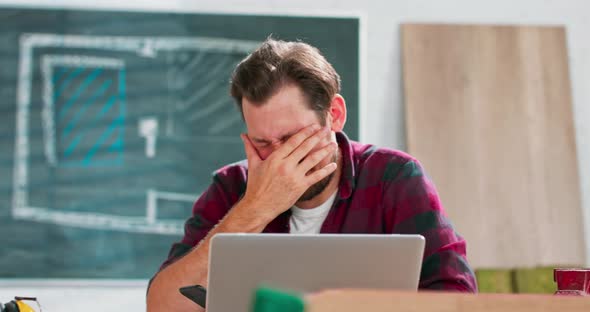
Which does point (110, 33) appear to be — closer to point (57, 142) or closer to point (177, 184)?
point (57, 142)

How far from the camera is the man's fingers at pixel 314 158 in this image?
1.84 meters

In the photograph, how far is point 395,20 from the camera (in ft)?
12.1

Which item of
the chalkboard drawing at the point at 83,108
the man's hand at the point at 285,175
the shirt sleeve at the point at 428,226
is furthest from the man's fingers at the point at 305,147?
the chalkboard drawing at the point at 83,108

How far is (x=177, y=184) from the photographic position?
352 cm

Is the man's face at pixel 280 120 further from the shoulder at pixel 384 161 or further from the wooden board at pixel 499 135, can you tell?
the wooden board at pixel 499 135

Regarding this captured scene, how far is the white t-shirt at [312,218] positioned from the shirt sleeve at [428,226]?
16 cm

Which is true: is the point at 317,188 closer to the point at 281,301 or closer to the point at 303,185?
the point at 303,185

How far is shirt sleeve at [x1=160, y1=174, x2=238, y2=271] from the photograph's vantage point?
1989 millimetres

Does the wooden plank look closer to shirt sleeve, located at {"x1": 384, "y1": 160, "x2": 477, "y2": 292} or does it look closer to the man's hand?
shirt sleeve, located at {"x1": 384, "y1": 160, "x2": 477, "y2": 292}

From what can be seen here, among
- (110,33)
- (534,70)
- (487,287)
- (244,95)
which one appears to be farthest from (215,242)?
(534,70)

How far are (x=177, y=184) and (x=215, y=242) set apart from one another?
2.43 m

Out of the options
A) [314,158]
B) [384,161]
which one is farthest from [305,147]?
[384,161]

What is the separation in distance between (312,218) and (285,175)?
0.68 feet

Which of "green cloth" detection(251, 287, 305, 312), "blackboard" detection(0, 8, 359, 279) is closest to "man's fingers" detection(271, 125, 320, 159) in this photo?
"green cloth" detection(251, 287, 305, 312)
